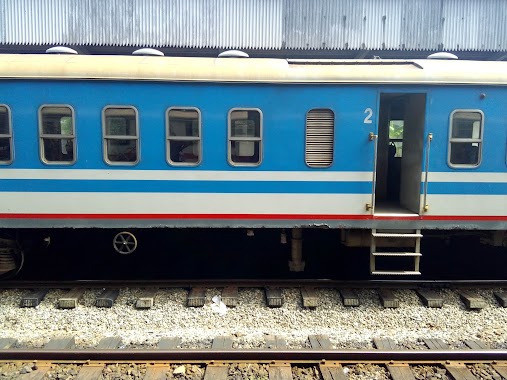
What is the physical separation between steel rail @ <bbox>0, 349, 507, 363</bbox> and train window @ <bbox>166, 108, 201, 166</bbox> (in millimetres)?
2811

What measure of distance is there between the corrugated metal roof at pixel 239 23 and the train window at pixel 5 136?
24.4 ft

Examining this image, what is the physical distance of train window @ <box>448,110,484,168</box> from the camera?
6309mm

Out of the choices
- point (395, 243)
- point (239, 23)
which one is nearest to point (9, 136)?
point (395, 243)

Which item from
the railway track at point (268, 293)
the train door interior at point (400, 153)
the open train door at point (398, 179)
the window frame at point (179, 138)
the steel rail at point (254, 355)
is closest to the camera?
the steel rail at point (254, 355)

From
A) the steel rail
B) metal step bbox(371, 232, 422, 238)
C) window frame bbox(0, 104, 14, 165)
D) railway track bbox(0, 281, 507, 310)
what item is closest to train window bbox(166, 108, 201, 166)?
railway track bbox(0, 281, 507, 310)

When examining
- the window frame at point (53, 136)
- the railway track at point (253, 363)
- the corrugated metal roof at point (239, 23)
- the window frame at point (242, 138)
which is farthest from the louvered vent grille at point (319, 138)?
the corrugated metal roof at point (239, 23)

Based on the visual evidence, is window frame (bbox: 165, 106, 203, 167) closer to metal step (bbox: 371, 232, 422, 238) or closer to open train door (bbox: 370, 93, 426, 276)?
open train door (bbox: 370, 93, 426, 276)

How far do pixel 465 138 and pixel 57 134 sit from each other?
6252 millimetres

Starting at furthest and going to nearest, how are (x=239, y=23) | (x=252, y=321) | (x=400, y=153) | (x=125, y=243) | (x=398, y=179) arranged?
(x=239, y=23) < (x=398, y=179) < (x=400, y=153) < (x=125, y=243) < (x=252, y=321)

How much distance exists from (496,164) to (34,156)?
7071 mm

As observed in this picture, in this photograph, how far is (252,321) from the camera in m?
5.69

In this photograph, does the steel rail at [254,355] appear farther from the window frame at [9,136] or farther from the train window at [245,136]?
the window frame at [9,136]

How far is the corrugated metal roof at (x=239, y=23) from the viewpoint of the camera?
505 inches

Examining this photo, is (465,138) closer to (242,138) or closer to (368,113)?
(368,113)
